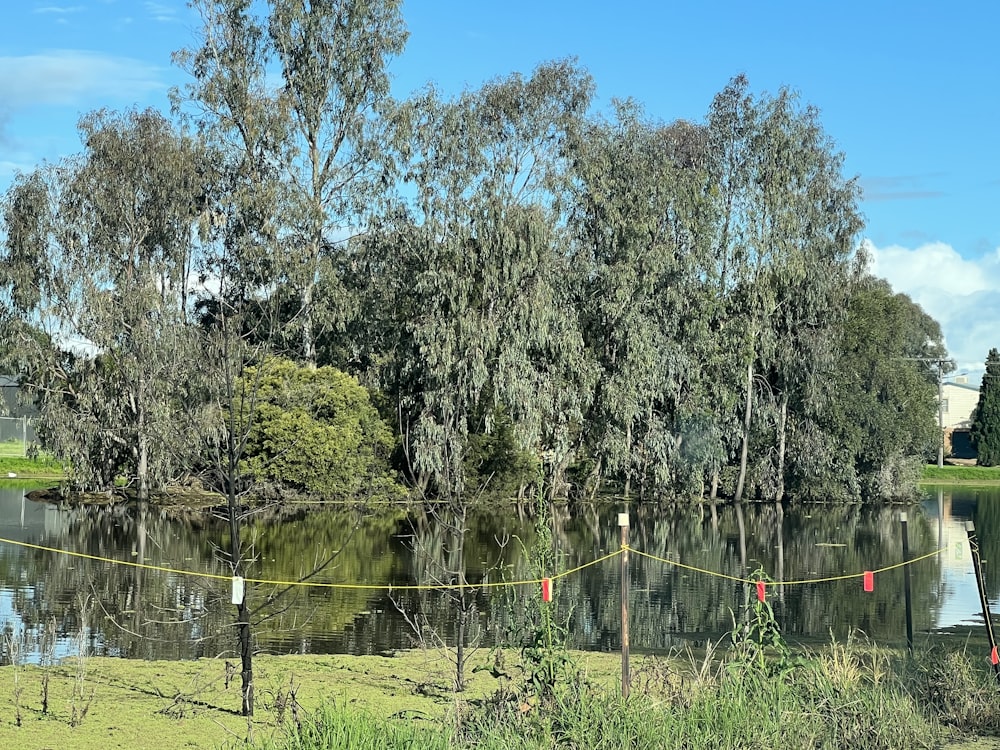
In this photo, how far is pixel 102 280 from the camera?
1446 inches

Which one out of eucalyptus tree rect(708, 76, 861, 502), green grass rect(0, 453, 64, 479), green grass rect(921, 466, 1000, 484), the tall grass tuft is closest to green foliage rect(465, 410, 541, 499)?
eucalyptus tree rect(708, 76, 861, 502)

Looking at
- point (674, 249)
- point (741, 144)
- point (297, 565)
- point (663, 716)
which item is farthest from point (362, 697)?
point (741, 144)

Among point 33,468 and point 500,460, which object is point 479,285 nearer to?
point 500,460

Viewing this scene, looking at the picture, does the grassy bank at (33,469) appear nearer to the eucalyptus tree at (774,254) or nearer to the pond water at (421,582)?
the pond water at (421,582)

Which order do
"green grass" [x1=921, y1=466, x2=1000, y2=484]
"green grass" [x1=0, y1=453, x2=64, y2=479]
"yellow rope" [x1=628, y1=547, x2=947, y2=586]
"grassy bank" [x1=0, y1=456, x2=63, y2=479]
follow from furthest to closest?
1. "green grass" [x1=921, y1=466, x2=1000, y2=484]
2. "green grass" [x1=0, y1=453, x2=64, y2=479]
3. "grassy bank" [x1=0, y1=456, x2=63, y2=479]
4. "yellow rope" [x1=628, y1=547, x2=947, y2=586]

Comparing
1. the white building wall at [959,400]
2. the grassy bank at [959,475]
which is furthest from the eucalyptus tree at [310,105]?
the white building wall at [959,400]

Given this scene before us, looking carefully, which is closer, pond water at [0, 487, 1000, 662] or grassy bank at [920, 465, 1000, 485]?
pond water at [0, 487, 1000, 662]

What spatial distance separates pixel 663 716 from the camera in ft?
26.0

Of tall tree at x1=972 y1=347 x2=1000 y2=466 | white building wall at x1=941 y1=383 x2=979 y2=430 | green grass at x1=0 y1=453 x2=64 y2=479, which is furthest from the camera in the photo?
white building wall at x1=941 y1=383 x2=979 y2=430

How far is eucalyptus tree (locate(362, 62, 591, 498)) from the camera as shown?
1481 inches

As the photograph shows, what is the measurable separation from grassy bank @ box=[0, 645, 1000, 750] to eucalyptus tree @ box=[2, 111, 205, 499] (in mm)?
25292

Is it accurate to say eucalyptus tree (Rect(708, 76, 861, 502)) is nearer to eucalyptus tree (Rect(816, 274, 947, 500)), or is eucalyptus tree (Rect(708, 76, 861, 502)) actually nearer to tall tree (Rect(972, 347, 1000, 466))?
eucalyptus tree (Rect(816, 274, 947, 500))

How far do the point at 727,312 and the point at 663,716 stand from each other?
124ft

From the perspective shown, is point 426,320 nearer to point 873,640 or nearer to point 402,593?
point 402,593
